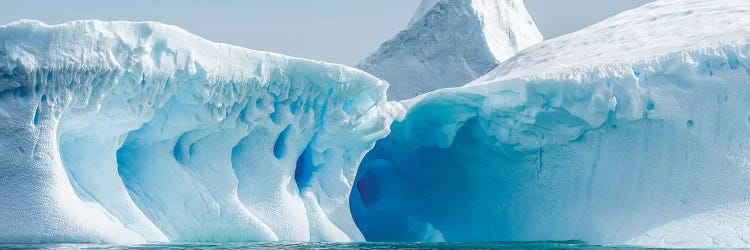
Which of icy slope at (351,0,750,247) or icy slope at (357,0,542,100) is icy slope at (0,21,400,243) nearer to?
icy slope at (351,0,750,247)

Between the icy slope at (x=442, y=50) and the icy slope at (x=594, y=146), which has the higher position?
the icy slope at (x=594, y=146)

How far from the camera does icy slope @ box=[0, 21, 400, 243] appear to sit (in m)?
10.3

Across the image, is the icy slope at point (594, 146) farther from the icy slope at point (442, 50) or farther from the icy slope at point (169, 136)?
the icy slope at point (442, 50)

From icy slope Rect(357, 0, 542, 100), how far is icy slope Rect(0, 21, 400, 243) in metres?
8.73

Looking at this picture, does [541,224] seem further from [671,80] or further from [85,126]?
[85,126]

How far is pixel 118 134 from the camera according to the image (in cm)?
1165

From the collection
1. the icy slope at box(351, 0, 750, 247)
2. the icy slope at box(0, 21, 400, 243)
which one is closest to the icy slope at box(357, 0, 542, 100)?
the icy slope at box(351, 0, 750, 247)

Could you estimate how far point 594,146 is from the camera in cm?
1338

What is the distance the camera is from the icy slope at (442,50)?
22.5m

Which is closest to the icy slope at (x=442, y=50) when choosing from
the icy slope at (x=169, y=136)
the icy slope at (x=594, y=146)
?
the icy slope at (x=594, y=146)

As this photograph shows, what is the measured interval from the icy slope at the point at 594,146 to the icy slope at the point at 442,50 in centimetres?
566

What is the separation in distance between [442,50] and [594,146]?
→ 967cm

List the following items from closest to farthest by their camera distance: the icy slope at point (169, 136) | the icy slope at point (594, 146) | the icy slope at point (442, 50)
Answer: the icy slope at point (169, 136)
the icy slope at point (594, 146)
the icy slope at point (442, 50)

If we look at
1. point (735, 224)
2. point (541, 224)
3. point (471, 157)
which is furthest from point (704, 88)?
point (471, 157)
